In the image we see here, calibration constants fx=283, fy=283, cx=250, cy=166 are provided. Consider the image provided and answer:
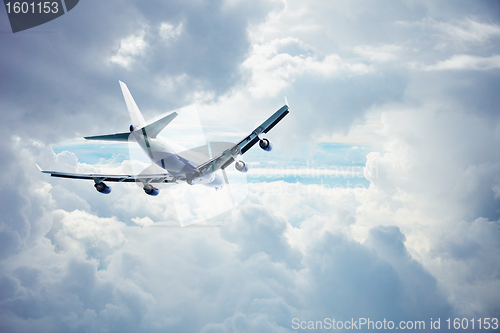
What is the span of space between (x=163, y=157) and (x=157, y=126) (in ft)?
12.1

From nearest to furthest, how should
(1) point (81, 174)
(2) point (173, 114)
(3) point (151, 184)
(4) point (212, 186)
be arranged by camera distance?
1. (2) point (173, 114)
2. (1) point (81, 174)
3. (3) point (151, 184)
4. (4) point (212, 186)

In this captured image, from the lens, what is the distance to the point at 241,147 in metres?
30.9

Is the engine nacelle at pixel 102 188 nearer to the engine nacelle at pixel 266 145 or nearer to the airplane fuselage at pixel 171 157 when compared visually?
the airplane fuselage at pixel 171 157

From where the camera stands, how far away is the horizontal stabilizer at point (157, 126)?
3260 centimetres

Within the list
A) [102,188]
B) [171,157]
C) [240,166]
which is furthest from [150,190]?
[240,166]

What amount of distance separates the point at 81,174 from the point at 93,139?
277 inches

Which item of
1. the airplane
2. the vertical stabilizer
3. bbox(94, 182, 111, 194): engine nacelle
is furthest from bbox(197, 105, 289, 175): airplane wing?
bbox(94, 182, 111, 194): engine nacelle

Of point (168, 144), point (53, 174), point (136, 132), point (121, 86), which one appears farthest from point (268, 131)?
point (53, 174)

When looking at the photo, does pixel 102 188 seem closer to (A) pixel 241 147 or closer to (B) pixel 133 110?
(B) pixel 133 110

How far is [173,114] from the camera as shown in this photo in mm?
31156

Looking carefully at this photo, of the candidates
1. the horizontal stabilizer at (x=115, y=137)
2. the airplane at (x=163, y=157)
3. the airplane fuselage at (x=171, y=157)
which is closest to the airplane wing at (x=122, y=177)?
the airplane at (x=163, y=157)

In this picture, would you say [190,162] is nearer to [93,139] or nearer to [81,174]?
[93,139]

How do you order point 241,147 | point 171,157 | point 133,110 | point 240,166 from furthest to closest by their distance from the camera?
point 133,110 < point 171,157 < point 240,166 < point 241,147

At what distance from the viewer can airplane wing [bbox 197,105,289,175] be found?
2783 centimetres
